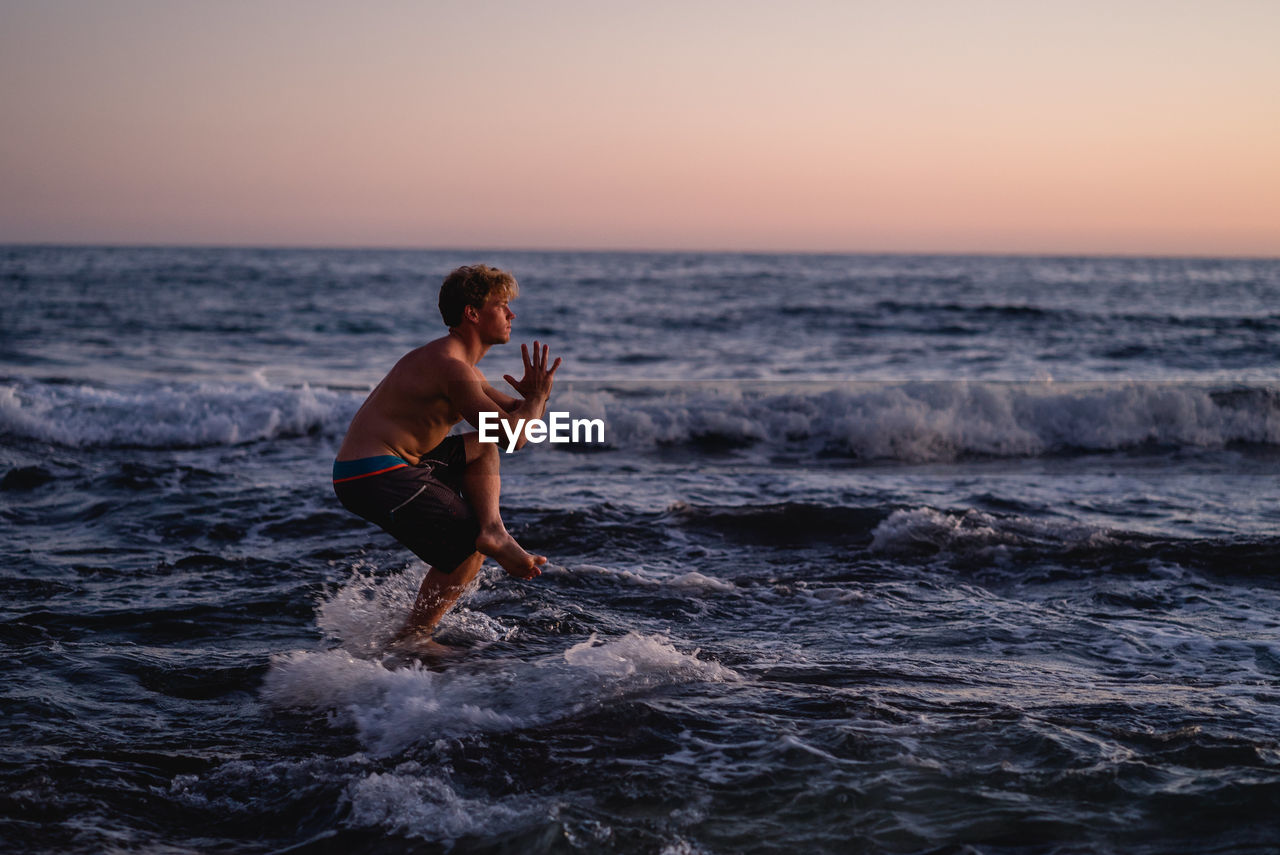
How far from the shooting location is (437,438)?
15.6 feet

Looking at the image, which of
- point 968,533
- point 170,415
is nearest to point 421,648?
point 968,533

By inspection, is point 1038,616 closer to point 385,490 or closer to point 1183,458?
point 385,490

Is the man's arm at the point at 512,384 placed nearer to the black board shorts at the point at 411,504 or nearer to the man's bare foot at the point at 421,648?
the black board shorts at the point at 411,504

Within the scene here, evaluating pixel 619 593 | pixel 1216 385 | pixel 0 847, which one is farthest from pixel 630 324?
pixel 0 847

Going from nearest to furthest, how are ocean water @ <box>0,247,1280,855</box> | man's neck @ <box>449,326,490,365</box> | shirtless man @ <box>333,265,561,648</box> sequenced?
1. ocean water @ <box>0,247,1280,855</box>
2. shirtless man @ <box>333,265,561,648</box>
3. man's neck @ <box>449,326,490,365</box>

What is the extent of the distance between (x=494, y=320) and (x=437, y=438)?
657 mm

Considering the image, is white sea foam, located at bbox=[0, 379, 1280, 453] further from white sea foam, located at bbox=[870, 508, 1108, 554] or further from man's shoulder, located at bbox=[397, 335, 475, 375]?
man's shoulder, located at bbox=[397, 335, 475, 375]

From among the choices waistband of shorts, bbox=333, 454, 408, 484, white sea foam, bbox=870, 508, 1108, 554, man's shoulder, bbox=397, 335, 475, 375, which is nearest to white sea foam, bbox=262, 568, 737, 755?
waistband of shorts, bbox=333, 454, 408, 484

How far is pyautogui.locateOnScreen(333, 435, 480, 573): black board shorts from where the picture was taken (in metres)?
4.53

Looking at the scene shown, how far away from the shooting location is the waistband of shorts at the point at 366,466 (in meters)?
4.53

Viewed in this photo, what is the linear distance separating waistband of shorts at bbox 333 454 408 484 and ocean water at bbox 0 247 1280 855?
0.93 m

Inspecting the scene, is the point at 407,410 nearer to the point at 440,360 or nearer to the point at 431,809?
the point at 440,360

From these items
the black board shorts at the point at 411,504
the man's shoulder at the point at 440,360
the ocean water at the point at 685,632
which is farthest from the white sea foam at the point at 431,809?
the man's shoulder at the point at 440,360

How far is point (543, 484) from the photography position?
31.7ft
